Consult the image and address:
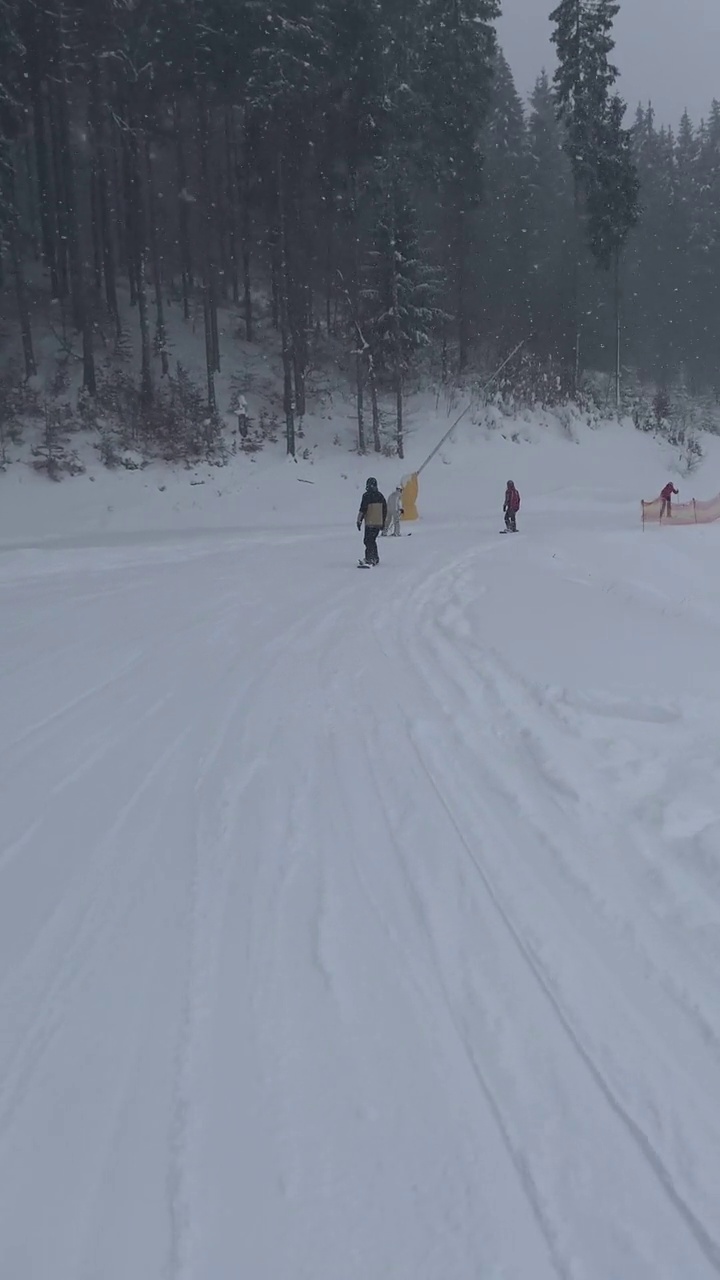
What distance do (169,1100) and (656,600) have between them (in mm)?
12902

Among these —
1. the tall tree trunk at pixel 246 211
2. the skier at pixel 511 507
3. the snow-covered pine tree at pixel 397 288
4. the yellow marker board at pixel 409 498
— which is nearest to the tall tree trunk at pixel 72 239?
the tall tree trunk at pixel 246 211

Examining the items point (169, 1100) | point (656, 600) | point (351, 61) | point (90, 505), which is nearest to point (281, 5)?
point (351, 61)

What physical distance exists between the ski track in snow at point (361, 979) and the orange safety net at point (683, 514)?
19.2 meters

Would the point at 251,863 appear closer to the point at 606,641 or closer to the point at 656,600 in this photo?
the point at 606,641

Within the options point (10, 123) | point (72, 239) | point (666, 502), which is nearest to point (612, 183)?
point (666, 502)

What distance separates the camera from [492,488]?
110ft

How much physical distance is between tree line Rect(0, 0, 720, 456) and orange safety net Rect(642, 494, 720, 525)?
11.6m

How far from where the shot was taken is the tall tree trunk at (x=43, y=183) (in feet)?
101

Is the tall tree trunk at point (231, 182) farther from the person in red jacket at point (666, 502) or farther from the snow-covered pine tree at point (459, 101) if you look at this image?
the person in red jacket at point (666, 502)

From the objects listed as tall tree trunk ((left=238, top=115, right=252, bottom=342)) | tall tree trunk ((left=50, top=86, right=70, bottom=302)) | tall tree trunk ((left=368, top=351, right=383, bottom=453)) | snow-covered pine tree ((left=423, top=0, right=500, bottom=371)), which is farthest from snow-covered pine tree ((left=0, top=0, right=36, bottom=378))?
snow-covered pine tree ((left=423, top=0, right=500, bottom=371))

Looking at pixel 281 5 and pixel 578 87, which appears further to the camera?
pixel 578 87

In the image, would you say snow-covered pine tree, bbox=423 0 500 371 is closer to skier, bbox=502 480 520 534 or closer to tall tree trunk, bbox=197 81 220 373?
tall tree trunk, bbox=197 81 220 373

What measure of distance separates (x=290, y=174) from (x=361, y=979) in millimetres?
34321

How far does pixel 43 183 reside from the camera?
108ft
